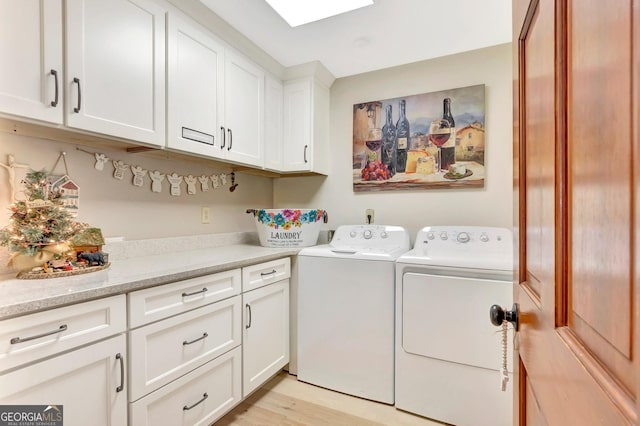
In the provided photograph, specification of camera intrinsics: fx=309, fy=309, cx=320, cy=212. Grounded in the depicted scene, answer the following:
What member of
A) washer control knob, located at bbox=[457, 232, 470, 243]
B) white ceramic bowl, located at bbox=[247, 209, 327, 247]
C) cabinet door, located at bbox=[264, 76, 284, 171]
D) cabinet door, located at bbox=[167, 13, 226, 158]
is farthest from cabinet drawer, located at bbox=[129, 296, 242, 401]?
washer control knob, located at bbox=[457, 232, 470, 243]

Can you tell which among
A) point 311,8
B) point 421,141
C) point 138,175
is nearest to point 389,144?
point 421,141

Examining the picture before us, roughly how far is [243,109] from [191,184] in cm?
62

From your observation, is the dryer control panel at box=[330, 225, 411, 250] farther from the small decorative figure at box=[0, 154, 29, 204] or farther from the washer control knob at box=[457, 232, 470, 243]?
the small decorative figure at box=[0, 154, 29, 204]

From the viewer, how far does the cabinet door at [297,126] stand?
245 centimetres

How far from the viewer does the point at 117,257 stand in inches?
64.0

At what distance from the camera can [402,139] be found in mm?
2408

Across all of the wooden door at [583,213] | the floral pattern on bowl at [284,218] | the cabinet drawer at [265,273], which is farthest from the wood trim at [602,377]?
the floral pattern on bowl at [284,218]

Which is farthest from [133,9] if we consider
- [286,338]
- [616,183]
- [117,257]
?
[286,338]

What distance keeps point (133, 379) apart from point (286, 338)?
3.56 feet

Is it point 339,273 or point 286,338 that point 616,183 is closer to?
point 339,273

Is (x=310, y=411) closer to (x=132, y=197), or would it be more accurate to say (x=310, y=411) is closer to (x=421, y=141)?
(x=132, y=197)

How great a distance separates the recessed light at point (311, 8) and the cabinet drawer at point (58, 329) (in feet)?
5.29

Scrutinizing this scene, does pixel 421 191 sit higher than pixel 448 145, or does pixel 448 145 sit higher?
pixel 448 145

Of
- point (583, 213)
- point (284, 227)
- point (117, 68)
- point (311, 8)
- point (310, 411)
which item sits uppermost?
point (311, 8)
